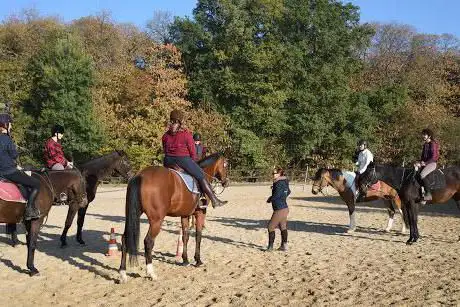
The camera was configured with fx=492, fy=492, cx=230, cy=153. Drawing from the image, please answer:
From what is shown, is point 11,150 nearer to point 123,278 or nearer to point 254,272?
point 123,278

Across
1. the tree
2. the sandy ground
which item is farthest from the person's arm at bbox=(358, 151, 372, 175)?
the tree

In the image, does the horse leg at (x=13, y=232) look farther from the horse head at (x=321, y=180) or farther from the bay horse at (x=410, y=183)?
the bay horse at (x=410, y=183)

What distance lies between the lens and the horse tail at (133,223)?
8203 mm

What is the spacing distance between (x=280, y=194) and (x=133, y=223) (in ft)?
13.3

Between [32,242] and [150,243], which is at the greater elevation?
[150,243]

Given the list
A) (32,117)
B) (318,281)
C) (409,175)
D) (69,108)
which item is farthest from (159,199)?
(32,117)

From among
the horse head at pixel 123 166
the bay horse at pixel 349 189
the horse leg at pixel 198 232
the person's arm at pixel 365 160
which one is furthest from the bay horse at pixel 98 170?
the person's arm at pixel 365 160

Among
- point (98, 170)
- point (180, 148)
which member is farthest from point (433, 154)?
point (98, 170)

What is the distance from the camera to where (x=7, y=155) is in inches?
347

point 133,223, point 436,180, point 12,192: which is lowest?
Answer: point 133,223

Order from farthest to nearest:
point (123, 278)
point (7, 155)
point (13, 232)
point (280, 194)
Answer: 1. point (13, 232)
2. point (280, 194)
3. point (7, 155)
4. point (123, 278)

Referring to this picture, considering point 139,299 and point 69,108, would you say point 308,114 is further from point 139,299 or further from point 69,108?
point 139,299

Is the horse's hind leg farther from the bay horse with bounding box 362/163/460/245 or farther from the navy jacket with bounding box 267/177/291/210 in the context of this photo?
the bay horse with bounding box 362/163/460/245

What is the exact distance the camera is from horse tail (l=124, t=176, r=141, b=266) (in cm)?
820
